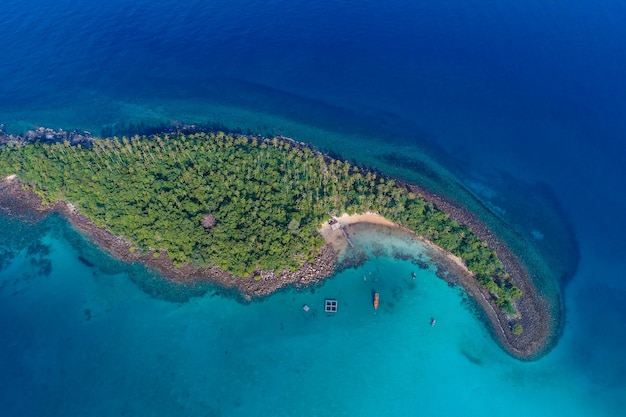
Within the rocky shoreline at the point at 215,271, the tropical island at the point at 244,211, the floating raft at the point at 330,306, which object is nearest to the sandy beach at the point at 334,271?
the rocky shoreline at the point at 215,271

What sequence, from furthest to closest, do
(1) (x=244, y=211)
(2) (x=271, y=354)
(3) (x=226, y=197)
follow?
1. (3) (x=226, y=197)
2. (1) (x=244, y=211)
3. (2) (x=271, y=354)

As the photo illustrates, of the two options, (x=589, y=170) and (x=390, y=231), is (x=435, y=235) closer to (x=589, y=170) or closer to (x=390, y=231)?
(x=390, y=231)

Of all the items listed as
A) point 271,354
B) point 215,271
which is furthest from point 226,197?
point 271,354

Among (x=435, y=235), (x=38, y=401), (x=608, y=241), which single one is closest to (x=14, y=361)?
(x=38, y=401)

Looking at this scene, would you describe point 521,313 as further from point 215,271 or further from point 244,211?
point 215,271

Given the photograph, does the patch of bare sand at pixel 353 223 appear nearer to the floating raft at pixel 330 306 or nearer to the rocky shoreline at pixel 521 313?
the rocky shoreline at pixel 521 313

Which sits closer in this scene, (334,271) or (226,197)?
(334,271)
